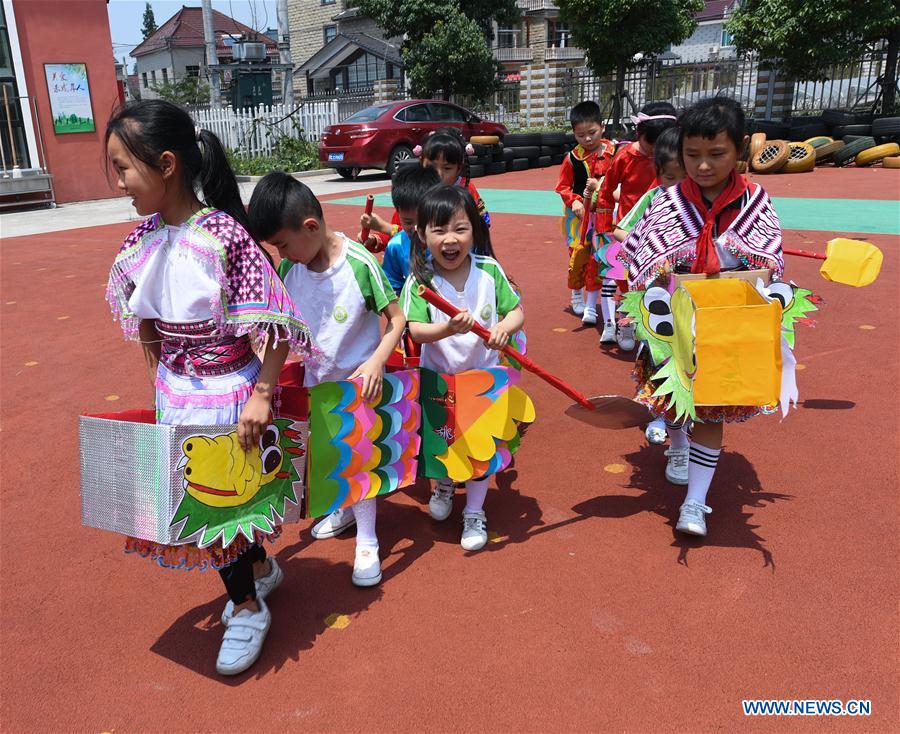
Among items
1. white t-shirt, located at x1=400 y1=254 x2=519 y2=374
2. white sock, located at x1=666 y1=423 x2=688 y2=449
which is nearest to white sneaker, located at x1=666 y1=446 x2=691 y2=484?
white sock, located at x1=666 y1=423 x2=688 y2=449

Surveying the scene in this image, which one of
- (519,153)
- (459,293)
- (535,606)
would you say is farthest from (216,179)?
(519,153)

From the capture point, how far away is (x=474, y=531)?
107 inches

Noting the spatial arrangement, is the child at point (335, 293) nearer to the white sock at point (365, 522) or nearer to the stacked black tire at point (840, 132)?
the white sock at point (365, 522)

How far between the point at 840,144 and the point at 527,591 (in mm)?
15112

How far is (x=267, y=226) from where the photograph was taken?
2252mm

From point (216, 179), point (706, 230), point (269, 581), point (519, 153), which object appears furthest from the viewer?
point (519, 153)

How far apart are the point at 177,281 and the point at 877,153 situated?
50.5ft

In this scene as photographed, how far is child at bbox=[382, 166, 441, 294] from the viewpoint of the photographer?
3.20 meters

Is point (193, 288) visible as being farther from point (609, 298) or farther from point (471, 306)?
point (609, 298)

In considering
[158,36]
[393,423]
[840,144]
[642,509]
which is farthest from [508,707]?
[158,36]

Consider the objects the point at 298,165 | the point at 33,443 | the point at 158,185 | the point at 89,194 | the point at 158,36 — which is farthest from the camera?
the point at 158,36

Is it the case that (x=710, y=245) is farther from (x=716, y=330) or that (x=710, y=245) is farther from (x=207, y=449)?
(x=207, y=449)

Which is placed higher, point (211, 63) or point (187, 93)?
point (211, 63)

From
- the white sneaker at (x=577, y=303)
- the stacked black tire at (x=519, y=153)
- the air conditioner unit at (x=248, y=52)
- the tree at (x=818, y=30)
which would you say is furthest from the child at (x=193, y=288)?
the air conditioner unit at (x=248, y=52)
